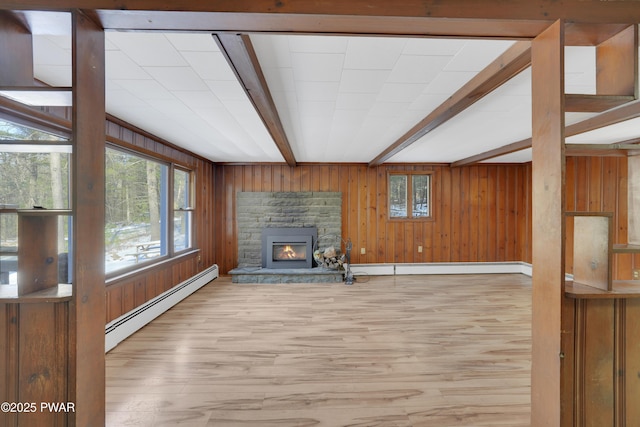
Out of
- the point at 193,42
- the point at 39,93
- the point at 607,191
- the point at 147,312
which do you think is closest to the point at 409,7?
the point at 193,42

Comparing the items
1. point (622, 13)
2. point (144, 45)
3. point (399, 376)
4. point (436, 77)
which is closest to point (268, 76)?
point (144, 45)

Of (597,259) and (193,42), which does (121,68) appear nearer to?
(193,42)

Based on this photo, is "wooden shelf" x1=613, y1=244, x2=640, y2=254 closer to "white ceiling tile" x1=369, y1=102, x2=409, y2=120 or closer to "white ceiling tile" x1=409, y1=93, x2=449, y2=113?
"white ceiling tile" x1=409, y1=93, x2=449, y2=113

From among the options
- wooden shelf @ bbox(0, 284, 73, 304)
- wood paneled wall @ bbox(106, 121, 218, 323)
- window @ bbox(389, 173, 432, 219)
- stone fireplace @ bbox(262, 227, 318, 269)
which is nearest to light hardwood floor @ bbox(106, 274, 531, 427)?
wood paneled wall @ bbox(106, 121, 218, 323)

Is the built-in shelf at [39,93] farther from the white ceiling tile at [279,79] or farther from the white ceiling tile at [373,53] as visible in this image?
the white ceiling tile at [373,53]

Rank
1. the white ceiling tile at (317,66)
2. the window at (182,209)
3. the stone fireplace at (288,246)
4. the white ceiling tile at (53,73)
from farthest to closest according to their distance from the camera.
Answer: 1. the stone fireplace at (288,246)
2. the window at (182,209)
3. the white ceiling tile at (53,73)
4. the white ceiling tile at (317,66)

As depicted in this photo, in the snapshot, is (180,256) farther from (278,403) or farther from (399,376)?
(399,376)

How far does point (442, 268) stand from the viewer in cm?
498

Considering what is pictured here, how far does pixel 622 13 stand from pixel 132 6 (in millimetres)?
1930

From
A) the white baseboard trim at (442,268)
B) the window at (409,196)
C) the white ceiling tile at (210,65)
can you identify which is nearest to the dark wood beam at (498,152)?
the window at (409,196)

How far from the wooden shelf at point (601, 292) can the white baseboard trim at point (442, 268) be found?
387cm

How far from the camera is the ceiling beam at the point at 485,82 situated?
1.36 meters

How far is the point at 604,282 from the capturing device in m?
1.08

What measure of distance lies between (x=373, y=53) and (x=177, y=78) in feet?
4.20
